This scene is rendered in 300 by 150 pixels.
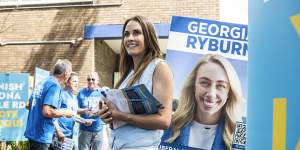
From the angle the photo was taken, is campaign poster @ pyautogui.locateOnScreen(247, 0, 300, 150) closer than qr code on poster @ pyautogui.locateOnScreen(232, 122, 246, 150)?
Yes

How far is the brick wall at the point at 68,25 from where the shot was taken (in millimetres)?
11211

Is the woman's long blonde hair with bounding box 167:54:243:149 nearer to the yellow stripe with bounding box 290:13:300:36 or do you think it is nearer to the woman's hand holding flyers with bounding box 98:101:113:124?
the woman's hand holding flyers with bounding box 98:101:113:124

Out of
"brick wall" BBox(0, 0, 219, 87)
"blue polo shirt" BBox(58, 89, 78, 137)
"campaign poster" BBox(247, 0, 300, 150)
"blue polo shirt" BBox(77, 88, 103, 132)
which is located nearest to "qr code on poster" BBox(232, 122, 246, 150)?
"blue polo shirt" BBox(58, 89, 78, 137)

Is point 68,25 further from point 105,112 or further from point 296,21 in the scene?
point 296,21

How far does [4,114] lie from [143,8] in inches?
189

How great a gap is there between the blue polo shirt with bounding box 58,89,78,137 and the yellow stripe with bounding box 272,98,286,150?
455cm

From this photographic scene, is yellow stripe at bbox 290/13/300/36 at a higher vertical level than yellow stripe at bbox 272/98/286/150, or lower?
higher

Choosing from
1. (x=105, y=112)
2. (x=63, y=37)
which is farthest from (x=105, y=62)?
(x=105, y=112)

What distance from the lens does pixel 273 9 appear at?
122 cm

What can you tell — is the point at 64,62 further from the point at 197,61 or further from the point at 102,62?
the point at 102,62

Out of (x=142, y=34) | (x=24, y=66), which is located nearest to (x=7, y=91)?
(x=24, y=66)

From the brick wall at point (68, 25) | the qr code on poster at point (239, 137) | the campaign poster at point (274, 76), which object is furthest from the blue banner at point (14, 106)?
the campaign poster at point (274, 76)

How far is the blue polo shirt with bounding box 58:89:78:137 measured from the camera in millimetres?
5520

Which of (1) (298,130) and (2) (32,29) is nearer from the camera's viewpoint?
(1) (298,130)
